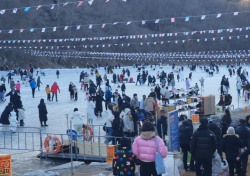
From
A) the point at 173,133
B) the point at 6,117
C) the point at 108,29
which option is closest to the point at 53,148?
the point at 6,117

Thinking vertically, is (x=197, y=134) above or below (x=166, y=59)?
below

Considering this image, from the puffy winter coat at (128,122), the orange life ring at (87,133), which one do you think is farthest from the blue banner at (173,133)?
the puffy winter coat at (128,122)

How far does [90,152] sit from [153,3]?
9801 centimetres

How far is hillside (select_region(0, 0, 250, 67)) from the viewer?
7888 centimetres

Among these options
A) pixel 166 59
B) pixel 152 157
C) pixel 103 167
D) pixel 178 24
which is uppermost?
pixel 178 24

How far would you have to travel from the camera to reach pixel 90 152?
567 inches

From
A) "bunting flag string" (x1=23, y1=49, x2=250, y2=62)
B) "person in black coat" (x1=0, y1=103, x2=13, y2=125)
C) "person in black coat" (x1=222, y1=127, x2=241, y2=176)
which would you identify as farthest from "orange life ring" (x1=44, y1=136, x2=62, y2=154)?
"bunting flag string" (x1=23, y1=49, x2=250, y2=62)

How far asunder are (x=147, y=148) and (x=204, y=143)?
142 cm

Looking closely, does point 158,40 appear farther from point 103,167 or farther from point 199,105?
point 103,167

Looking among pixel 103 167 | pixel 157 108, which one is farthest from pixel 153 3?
pixel 103 167

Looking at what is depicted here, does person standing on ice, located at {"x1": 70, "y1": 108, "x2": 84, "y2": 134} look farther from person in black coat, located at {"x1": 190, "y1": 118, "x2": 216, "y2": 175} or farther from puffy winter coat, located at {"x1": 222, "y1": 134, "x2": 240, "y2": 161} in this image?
person in black coat, located at {"x1": 190, "y1": 118, "x2": 216, "y2": 175}

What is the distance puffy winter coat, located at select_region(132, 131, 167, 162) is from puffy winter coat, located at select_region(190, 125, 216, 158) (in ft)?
4.12

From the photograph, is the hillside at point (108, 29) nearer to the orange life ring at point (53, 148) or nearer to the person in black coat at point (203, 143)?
the orange life ring at point (53, 148)

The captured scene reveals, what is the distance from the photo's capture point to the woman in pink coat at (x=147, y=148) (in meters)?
7.70
